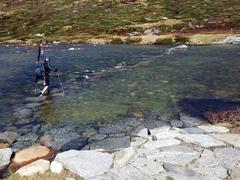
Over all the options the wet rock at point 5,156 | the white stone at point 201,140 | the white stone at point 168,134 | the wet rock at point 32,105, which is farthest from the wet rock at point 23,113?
the white stone at point 201,140

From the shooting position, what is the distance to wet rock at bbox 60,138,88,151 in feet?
56.6

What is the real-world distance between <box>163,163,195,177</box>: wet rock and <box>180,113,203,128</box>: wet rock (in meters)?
5.56

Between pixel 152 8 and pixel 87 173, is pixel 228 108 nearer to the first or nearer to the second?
pixel 87 173

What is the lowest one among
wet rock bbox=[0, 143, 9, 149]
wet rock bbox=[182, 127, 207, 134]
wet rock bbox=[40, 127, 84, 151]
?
wet rock bbox=[182, 127, 207, 134]

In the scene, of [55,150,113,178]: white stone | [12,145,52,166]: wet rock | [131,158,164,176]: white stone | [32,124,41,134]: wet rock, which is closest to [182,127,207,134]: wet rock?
[131,158,164,176]: white stone

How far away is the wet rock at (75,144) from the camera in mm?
17266

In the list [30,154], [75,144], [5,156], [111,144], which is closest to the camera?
[5,156]

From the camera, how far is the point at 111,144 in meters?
17.2

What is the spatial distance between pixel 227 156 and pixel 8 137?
33.2 ft

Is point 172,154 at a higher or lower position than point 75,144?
higher

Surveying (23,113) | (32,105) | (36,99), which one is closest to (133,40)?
(36,99)

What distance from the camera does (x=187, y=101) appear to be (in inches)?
971

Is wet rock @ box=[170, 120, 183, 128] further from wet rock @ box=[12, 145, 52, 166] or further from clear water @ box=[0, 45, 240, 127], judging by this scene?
wet rock @ box=[12, 145, 52, 166]

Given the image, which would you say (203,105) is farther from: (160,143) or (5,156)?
(5,156)
